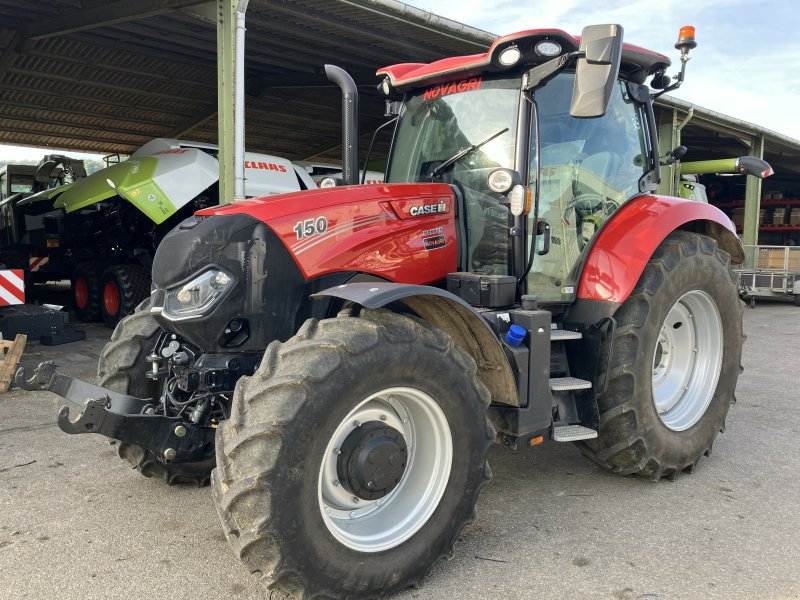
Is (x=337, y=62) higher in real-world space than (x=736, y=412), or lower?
higher

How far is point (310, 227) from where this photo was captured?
2.95 m

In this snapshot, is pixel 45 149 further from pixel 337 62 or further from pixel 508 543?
pixel 508 543

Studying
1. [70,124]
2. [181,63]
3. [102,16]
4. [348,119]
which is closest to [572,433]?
[348,119]

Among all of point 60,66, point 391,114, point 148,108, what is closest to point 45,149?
point 148,108

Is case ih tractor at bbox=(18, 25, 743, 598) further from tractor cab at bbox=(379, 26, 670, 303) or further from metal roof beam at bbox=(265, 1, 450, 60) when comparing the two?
metal roof beam at bbox=(265, 1, 450, 60)

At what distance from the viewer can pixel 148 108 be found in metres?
14.7

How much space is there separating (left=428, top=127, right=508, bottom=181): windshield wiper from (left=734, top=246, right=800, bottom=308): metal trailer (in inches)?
487

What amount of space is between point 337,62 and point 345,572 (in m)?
9.83

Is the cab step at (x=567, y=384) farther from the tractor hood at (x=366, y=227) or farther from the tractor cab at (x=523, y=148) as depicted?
the tractor hood at (x=366, y=227)

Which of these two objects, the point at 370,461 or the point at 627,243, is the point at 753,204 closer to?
the point at 627,243

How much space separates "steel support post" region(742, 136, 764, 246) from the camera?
15.6m

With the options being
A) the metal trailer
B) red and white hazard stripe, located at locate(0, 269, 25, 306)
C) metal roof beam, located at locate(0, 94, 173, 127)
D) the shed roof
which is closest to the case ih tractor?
red and white hazard stripe, located at locate(0, 269, 25, 306)

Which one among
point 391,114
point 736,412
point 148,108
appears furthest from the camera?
point 148,108

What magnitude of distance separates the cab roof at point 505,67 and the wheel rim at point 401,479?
1.78m
